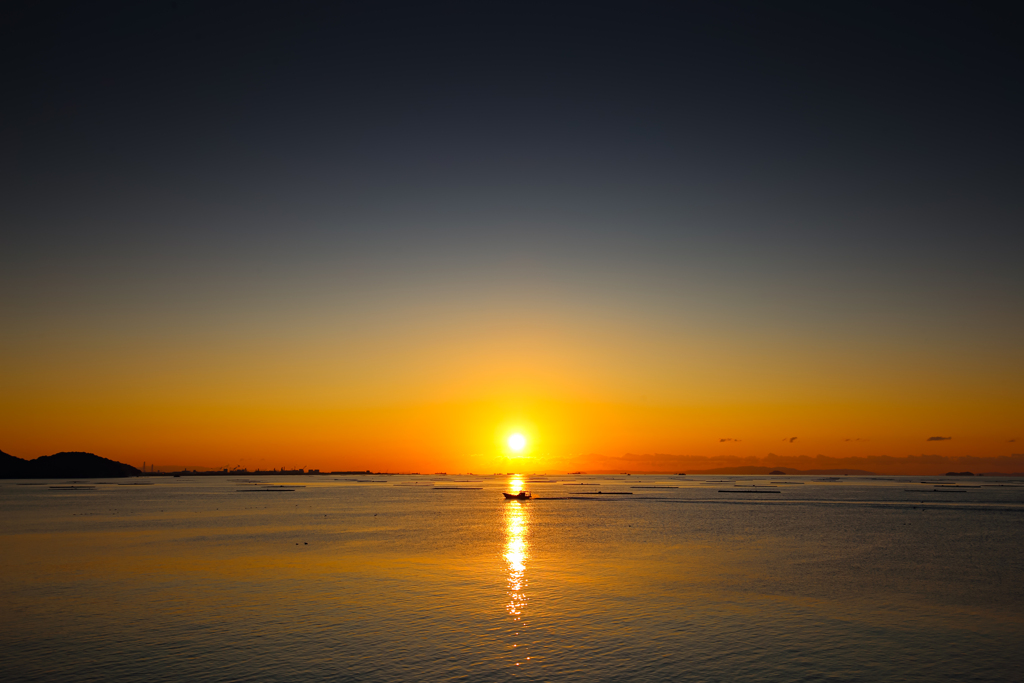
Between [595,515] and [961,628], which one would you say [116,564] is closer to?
[961,628]

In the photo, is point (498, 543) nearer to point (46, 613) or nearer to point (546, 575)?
point (546, 575)

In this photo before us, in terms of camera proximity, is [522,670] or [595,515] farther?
[595,515]

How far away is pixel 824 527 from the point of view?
7388 cm

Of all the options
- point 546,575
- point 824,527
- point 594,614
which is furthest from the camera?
point 824,527

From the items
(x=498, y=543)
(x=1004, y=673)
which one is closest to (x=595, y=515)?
(x=498, y=543)

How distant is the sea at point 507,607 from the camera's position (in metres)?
22.6

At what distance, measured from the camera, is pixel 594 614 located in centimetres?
3008

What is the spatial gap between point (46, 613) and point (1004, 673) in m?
38.8

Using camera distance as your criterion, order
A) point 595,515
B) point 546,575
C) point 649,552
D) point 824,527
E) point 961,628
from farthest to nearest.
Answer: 1. point 595,515
2. point 824,527
3. point 649,552
4. point 546,575
5. point 961,628

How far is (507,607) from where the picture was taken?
31484mm

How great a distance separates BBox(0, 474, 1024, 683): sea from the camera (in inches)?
888

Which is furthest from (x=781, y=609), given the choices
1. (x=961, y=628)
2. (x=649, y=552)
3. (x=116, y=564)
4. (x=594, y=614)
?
(x=116, y=564)

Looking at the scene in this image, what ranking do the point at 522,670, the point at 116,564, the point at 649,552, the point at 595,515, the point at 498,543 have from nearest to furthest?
1. the point at 522,670
2. the point at 116,564
3. the point at 649,552
4. the point at 498,543
5. the point at 595,515

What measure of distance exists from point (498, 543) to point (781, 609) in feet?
103
